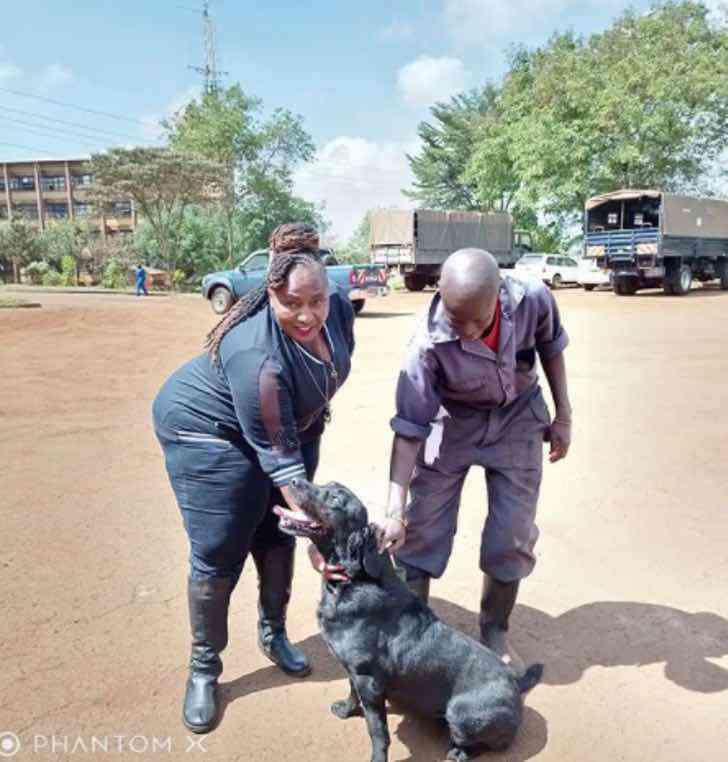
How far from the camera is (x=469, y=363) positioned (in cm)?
256

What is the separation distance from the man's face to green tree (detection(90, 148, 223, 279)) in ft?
94.2

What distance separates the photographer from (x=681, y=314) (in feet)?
56.2

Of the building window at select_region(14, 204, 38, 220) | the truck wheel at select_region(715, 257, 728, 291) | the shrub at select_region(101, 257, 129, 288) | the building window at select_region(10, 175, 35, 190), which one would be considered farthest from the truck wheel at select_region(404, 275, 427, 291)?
the building window at select_region(10, 175, 35, 190)

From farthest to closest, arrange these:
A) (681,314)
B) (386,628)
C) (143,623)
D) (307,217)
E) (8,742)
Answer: (307,217) → (681,314) → (143,623) → (8,742) → (386,628)

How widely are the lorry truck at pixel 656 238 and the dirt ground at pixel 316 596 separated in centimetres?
1455

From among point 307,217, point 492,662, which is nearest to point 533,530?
point 492,662

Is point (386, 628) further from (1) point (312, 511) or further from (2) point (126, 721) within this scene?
(2) point (126, 721)

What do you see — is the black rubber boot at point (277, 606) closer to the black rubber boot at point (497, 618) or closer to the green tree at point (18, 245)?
the black rubber boot at point (497, 618)

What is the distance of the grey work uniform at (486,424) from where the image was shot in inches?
102

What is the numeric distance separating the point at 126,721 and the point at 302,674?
0.74m

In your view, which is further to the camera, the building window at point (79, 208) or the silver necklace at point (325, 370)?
the building window at point (79, 208)

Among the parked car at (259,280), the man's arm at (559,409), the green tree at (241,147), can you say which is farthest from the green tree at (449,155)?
the man's arm at (559,409)

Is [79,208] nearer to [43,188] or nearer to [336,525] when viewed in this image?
[43,188]

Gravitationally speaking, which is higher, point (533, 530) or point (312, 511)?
point (312, 511)
